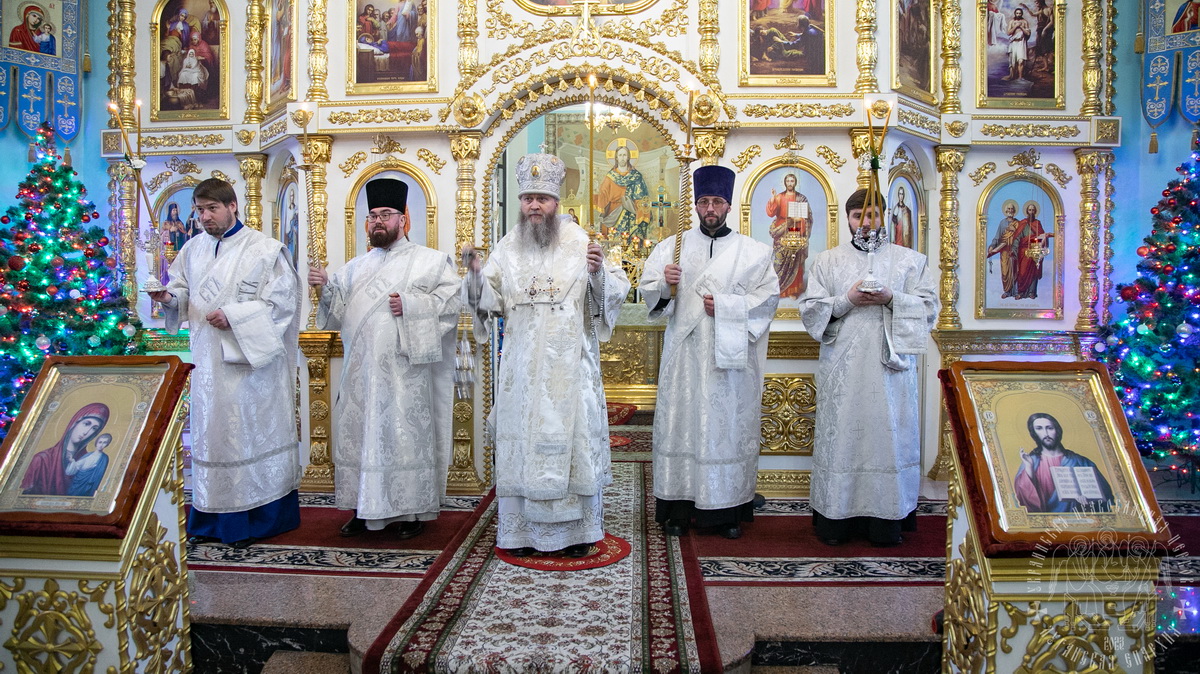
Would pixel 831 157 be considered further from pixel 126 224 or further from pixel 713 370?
pixel 126 224

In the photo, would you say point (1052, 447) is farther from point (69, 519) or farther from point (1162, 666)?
point (69, 519)

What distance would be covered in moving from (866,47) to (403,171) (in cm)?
403

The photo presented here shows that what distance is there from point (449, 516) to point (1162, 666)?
4326 millimetres

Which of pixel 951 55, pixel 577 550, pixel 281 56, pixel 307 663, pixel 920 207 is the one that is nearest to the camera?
pixel 307 663

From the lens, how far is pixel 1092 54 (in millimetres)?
7504

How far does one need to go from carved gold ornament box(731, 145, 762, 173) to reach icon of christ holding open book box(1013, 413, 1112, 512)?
13.5 ft

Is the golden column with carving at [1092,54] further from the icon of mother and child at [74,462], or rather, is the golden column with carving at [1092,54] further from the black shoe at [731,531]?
the icon of mother and child at [74,462]

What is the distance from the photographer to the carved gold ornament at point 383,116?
7.00m

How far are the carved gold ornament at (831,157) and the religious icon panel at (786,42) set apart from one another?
1.76ft

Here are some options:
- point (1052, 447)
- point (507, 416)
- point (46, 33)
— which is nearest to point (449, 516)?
point (507, 416)

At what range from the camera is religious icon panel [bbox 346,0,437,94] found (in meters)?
7.04

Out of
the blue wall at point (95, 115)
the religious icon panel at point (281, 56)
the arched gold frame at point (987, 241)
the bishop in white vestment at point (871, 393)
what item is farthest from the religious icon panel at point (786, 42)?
the blue wall at point (95, 115)

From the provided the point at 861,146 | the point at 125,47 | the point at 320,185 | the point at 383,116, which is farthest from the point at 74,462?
the point at 125,47

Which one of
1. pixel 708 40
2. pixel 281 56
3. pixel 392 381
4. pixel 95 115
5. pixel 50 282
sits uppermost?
pixel 281 56
